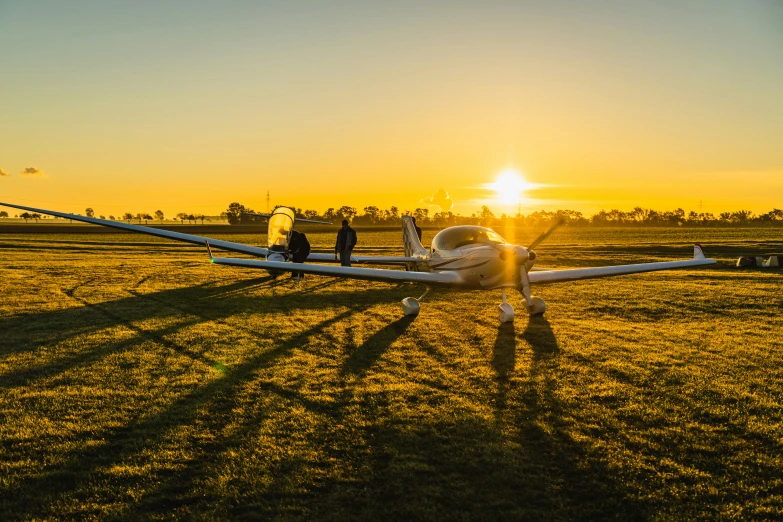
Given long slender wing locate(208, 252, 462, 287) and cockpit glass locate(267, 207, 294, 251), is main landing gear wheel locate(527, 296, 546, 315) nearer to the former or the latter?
long slender wing locate(208, 252, 462, 287)

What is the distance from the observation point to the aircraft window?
1115 cm

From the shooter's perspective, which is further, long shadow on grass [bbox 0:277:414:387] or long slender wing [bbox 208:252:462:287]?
long slender wing [bbox 208:252:462:287]

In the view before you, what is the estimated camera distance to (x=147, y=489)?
4082mm

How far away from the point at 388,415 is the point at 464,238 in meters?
6.66

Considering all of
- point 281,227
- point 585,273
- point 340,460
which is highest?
point 281,227

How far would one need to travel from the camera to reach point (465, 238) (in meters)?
11.5

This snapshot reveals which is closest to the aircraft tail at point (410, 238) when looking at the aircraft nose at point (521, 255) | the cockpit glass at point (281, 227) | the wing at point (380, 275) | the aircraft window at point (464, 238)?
the aircraft window at point (464, 238)

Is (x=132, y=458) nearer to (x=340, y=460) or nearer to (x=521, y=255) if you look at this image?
(x=340, y=460)

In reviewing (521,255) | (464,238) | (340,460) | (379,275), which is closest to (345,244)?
(379,275)

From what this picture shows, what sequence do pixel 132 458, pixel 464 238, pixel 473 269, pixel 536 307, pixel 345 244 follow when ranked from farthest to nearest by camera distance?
pixel 345 244 → pixel 464 238 → pixel 536 307 → pixel 473 269 → pixel 132 458

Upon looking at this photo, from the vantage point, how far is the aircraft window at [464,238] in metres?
11.1

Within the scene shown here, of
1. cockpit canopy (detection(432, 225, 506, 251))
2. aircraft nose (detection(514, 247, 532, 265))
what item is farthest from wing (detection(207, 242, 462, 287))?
aircraft nose (detection(514, 247, 532, 265))

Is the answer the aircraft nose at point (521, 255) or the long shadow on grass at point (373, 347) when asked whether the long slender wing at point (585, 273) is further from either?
the long shadow on grass at point (373, 347)

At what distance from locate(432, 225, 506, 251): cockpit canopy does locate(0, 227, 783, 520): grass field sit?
188 centimetres
